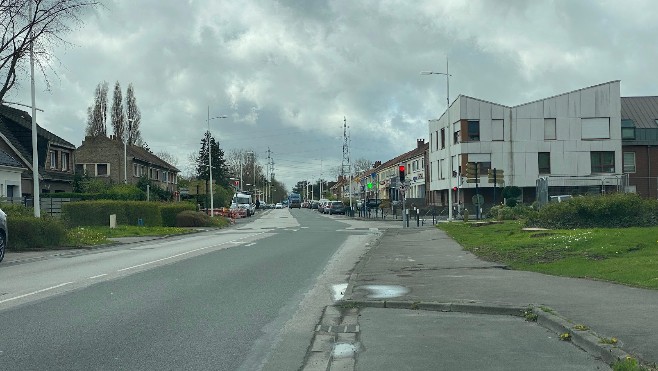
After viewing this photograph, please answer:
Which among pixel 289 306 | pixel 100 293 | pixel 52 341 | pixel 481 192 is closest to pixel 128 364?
pixel 52 341

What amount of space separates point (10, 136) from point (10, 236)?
96.8 feet

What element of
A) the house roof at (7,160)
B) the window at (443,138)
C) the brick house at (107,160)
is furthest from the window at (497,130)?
the house roof at (7,160)

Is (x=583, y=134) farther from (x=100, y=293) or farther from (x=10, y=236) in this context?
(x=100, y=293)

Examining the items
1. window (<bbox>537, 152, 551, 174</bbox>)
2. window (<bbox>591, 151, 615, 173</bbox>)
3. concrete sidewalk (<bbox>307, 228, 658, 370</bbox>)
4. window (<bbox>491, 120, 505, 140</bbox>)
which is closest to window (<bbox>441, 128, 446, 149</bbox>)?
window (<bbox>491, 120, 505, 140</bbox>)

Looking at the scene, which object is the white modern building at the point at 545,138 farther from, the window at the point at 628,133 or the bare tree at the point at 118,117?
the bare tree at the point at 118,117

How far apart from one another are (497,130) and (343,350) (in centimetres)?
5824

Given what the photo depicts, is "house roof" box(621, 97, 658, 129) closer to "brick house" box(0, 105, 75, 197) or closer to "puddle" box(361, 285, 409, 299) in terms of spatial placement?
"brick house" box(0, 105, 75, 197)

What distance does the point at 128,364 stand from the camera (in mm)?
7387

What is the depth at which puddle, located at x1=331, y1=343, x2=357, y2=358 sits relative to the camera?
315 inches

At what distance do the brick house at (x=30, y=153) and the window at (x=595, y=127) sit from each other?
143 feet

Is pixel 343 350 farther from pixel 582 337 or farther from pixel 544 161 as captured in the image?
pixel 544 161

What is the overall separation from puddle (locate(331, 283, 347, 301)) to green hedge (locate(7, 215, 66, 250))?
48.7 feet

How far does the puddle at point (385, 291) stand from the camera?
12070 millimetres

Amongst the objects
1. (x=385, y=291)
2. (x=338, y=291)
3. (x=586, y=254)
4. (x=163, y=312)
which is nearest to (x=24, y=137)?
(x=338, y=291)
